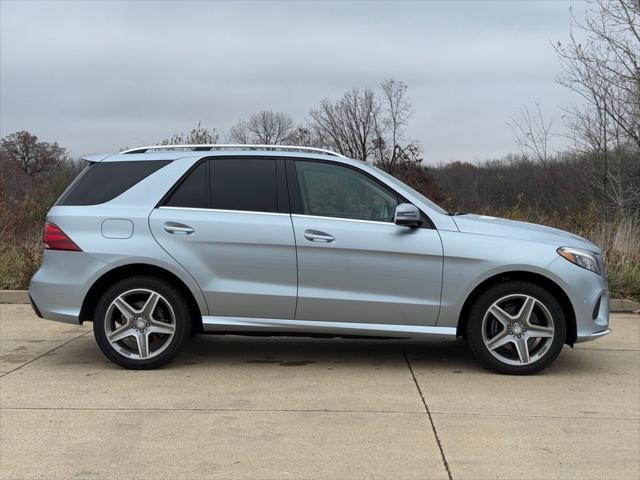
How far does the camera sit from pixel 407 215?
5215 mm

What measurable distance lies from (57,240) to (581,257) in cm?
443

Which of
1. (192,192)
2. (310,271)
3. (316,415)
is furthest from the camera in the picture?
(192,192)

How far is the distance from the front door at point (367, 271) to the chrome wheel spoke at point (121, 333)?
1437mm

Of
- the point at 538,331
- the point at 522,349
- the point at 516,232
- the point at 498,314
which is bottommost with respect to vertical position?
the point at 522,349

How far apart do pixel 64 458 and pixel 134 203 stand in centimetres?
239

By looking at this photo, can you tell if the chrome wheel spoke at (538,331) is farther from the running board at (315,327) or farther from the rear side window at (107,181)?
the rear side window at (107,181)

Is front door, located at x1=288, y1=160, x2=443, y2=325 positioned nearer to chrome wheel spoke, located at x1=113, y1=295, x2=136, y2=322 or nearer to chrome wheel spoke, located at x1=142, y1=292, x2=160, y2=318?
chrome wheel spoke, located at x1=142, y1=292, x2=160, y2=318

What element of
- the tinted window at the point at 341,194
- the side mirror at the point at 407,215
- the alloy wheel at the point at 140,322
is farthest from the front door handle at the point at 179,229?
the side mirror at the point at 407,215

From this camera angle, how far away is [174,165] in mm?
5625

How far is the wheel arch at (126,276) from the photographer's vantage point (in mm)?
5422

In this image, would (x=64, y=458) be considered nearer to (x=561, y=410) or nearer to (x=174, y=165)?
(x=174, y=165)

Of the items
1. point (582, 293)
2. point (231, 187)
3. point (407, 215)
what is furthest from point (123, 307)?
point (582, 293)

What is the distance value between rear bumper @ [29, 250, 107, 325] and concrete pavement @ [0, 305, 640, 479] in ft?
1.83

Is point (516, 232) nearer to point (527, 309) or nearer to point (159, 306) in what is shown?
point (527, 309)
